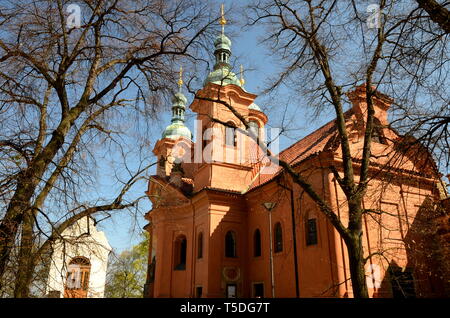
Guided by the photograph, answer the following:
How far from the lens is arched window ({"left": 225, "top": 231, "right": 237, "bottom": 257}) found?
2230cm

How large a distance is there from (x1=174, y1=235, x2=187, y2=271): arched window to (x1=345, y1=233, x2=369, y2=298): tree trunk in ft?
58.9

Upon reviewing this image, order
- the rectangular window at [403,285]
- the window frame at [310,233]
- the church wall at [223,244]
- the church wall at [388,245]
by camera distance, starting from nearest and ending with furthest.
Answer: the church wall at [388,245] → the rectangular window at [403,285] → the window frame at [310,233] → the church wall at [223,244]

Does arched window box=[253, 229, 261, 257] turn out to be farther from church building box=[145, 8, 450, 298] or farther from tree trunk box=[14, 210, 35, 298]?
tree trunk box=[14, 210, 35, 298]

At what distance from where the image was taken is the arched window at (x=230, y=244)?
22297 mm

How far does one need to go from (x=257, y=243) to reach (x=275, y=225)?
223 cm

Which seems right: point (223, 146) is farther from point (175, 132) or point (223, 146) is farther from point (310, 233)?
point (175, 132)

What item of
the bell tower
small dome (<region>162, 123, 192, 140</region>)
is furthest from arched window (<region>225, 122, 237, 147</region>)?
small dome (<region>162, 123, 192, 140</region>)

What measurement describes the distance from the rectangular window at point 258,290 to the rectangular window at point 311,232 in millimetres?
4851

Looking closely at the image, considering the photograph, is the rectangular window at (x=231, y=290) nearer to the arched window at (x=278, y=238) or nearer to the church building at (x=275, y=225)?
the church building at (x=275, y=225)

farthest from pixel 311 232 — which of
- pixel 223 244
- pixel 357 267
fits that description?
pixel 357 267

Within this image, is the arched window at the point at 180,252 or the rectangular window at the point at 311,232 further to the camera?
the arched window at the point at 180,252

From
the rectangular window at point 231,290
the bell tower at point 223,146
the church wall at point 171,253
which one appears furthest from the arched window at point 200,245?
the bell tower at point 223,146

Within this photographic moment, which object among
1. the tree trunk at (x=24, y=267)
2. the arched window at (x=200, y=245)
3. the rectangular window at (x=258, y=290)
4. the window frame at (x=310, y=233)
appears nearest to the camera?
the tree trunk at (x=24, y=267)
